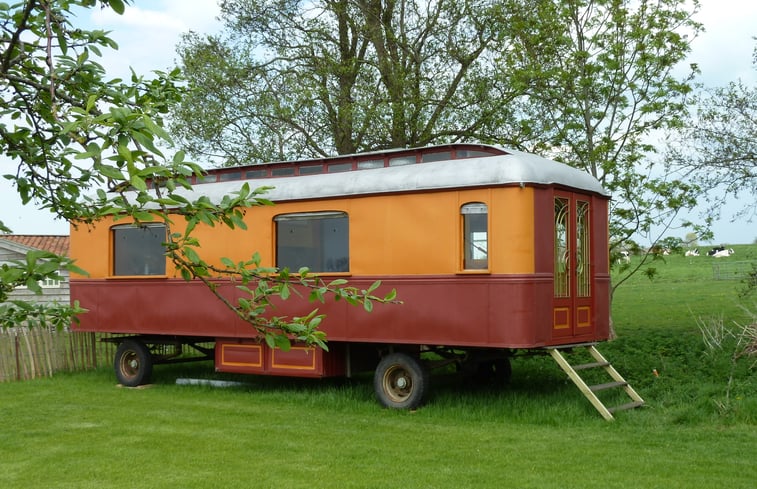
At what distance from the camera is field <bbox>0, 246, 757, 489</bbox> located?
738 centimetres

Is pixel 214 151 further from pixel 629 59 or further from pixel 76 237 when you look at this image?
pixel 629 59

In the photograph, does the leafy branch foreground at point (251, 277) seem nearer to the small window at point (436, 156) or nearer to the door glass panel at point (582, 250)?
the small window at point (436, 156)

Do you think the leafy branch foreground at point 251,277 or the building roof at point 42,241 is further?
the building roof at point 42,241

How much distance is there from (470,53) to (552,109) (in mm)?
2451

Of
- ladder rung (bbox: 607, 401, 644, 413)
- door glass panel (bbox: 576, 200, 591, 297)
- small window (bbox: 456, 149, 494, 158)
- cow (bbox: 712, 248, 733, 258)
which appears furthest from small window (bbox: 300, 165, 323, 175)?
cow (bbox: 712, 248, 733, 258)

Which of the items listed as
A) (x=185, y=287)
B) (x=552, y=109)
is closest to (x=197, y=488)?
(x=185, y=287)

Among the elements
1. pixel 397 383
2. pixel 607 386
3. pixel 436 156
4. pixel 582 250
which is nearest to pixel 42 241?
pixel 397 383

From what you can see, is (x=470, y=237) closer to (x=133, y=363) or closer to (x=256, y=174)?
(x=256, y=174)

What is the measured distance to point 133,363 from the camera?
1390 cm

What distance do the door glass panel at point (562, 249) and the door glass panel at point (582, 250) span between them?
26 centimetres

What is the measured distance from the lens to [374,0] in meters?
19.2

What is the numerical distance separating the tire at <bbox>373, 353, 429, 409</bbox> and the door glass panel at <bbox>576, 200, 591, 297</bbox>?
86.0 inches

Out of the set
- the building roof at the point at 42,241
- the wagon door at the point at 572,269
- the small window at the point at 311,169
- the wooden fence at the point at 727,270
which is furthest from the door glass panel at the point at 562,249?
the wooden fence at the point at 727,270

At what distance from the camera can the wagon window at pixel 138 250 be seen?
514 inches
